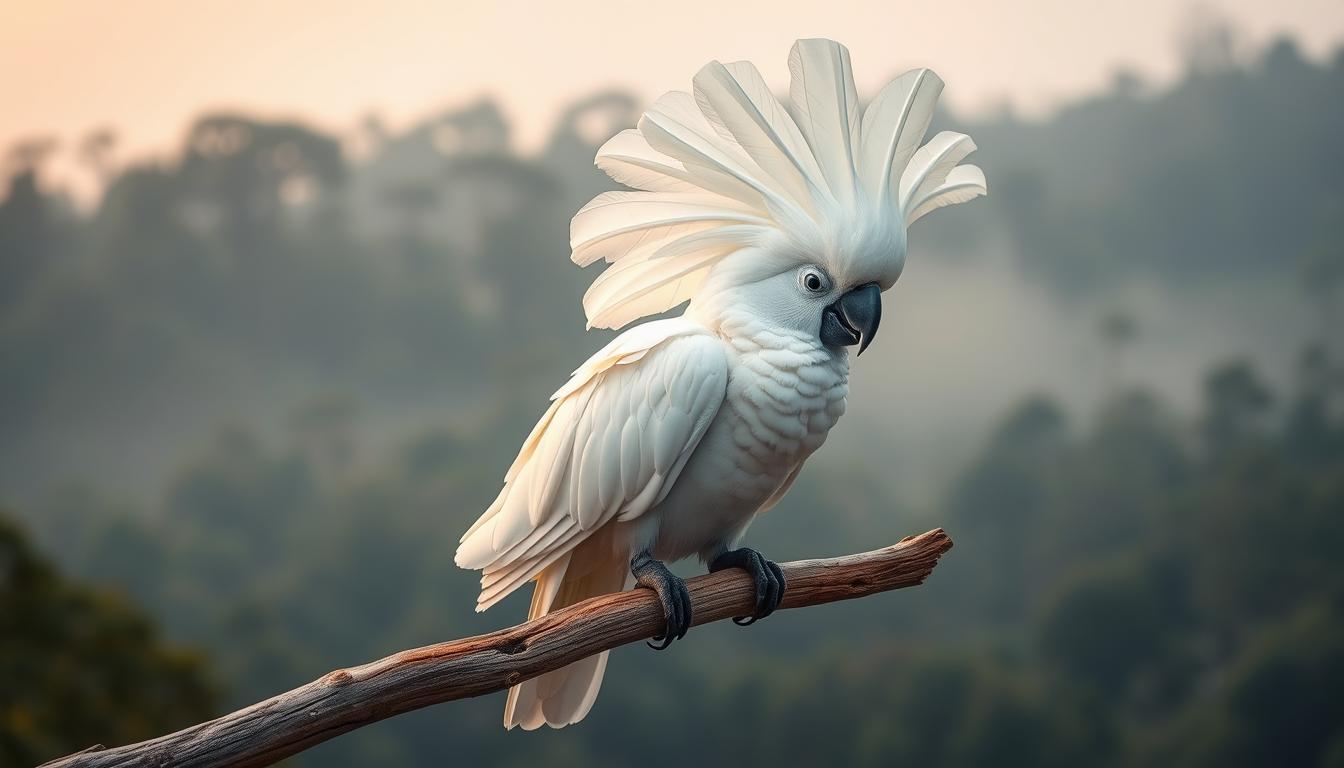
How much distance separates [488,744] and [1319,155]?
9.89m

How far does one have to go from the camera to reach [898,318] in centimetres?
1035

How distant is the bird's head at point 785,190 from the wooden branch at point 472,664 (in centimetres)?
54

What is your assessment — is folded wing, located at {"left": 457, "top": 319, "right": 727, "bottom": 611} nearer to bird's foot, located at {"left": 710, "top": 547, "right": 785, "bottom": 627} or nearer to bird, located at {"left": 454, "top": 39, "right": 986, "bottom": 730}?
bird, located at {"left": 454, "top": 39, "right": 986, "bottom": 730}

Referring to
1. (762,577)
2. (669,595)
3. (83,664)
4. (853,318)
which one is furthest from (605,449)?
(83,664)

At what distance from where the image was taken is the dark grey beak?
218cm

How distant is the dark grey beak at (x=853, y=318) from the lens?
7.15 ft

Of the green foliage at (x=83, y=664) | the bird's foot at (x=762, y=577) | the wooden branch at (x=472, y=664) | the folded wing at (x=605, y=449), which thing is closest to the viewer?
the wooden branch at (x=472, y=664)

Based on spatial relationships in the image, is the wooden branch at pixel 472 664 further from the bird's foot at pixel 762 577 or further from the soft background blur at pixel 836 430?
the soft background blur at pixel 836 430

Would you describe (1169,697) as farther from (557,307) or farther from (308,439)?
(308,439)

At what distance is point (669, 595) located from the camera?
221cm

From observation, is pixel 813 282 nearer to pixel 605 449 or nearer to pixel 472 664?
pixel 605 449

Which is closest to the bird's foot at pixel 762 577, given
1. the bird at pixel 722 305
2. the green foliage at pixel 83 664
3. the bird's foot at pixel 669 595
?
the bird at pixel 722 305

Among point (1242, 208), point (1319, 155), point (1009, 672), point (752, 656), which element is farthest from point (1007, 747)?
point (1319, 155)

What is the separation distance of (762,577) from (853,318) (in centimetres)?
59
